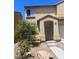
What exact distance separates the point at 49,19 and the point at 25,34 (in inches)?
11.7

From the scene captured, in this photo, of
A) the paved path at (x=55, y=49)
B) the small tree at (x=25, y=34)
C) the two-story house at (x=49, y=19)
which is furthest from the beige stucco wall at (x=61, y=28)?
the small tree at (x=25, y=34)

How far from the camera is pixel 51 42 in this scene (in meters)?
1.78

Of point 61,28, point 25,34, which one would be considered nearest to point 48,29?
point 61,28

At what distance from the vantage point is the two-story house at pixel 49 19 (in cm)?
175

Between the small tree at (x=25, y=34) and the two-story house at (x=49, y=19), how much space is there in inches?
2.4

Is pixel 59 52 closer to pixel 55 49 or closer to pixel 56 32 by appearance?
pixel 55 49

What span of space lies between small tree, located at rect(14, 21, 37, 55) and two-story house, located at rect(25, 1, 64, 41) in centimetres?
6

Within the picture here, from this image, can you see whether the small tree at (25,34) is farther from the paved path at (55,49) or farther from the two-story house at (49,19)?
the paved path at (55,49)

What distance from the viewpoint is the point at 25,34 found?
1.76 m

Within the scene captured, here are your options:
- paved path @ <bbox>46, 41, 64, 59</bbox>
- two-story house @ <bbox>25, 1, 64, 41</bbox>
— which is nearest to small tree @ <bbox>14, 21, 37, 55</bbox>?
two-story house @ <bbox>25, 1, 64, 41</bbox>

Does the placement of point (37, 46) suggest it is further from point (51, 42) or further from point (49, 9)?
point (49, 9)

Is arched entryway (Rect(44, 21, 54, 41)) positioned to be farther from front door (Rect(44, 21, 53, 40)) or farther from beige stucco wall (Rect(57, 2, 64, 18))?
A: beige stucco wall (Rect(57, 2, 64, 18))
